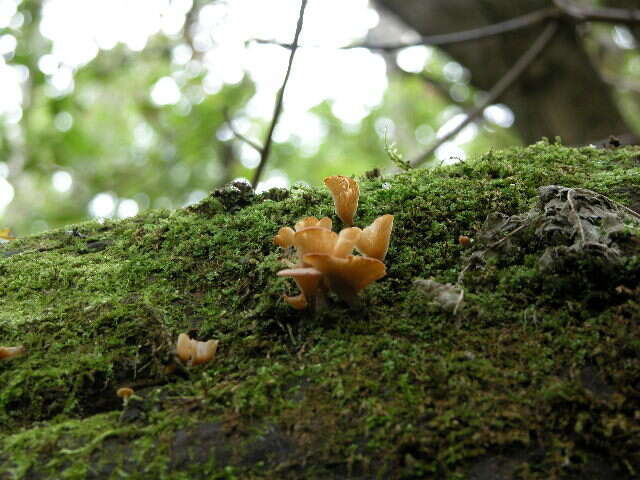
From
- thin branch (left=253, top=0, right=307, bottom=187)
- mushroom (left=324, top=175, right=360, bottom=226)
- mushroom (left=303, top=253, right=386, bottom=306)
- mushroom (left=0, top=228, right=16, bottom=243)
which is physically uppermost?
thin branch (left=253, top=0, right=307, bottom=187)

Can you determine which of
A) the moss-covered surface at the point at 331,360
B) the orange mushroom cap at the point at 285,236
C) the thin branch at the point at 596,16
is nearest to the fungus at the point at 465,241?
the moss-covered surface at the point at 331,360

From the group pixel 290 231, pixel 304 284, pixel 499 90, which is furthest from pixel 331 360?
pixel 499 90

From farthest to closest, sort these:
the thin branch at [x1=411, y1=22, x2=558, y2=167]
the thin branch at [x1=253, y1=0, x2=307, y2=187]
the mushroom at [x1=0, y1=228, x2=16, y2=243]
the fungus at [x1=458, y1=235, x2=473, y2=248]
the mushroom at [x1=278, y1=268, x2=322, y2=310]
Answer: the thin branch at [x1=411, y1=22, x2=558, y2=167] → the thin branch at [x1=253, y1=0, x2=307, y2=187] → the mushroom at [x1=0, y1=228, x2=16, y2=243] → the fungus at [x1=458, y1=235, x2=473, y2=248] → the mushroom at [x1=278, y1=268, x2=322, y2=310]

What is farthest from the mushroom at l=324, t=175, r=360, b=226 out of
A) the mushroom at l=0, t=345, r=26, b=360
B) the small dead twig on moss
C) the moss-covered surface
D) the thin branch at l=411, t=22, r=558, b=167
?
the thin branch at l=411, t=22, r=558, b=167

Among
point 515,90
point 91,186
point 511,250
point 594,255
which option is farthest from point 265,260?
point 91,186

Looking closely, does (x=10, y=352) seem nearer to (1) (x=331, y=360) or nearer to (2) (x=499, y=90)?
(1) (x=331, y=360)

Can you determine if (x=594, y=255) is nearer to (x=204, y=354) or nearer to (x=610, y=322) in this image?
(x=610, y=322)

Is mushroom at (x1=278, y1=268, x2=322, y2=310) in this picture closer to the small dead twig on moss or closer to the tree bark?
the small dead twig on moss

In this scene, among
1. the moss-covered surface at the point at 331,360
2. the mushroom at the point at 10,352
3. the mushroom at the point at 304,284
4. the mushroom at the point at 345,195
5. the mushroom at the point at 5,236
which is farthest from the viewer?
the mushroom at the point at 5,236

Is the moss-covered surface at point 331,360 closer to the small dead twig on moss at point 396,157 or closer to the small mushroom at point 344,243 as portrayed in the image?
the small mushroom at point 344,243
